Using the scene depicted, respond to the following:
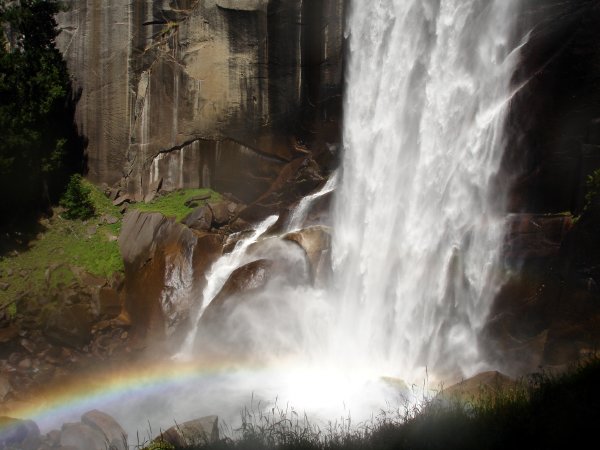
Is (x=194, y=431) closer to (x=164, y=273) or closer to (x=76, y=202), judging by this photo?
(x=164, y=273)

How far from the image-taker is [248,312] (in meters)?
14.7

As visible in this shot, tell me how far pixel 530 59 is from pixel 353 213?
251 inches

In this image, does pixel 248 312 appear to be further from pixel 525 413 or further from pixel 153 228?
pixel 525 413

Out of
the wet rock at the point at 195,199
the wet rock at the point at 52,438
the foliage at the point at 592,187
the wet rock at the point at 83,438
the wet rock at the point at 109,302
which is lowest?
the wet rock at the point at 52,438

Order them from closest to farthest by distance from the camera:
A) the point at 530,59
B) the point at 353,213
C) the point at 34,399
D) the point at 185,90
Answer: the point at 530,59 < the point at 34,399 < the point at 353,213 < the point at 185,90

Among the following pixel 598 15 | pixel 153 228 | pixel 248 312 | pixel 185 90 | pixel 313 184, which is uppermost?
pixel 598 15

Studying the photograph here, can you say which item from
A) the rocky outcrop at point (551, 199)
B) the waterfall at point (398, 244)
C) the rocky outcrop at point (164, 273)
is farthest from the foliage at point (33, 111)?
the rocky outcrop at point (551, 199)

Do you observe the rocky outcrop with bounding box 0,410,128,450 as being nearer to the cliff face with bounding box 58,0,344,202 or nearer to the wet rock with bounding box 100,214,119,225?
the wet rock with bounding box 100,214,119,225

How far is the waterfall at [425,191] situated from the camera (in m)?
12.2

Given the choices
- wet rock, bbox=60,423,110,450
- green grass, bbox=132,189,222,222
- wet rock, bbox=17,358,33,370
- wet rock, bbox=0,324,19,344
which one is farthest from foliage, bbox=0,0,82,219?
wet rock, bbox=60,423,110,450

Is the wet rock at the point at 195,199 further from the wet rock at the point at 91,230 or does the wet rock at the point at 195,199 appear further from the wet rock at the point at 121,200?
the wet rock at the point at 91,230

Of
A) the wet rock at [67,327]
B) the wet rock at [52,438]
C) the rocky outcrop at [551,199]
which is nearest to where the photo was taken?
the rocky outcrop at [551,199]

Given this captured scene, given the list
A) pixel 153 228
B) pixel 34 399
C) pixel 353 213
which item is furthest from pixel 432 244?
pixel 34 399

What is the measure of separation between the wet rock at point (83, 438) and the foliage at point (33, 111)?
9.63 metres
